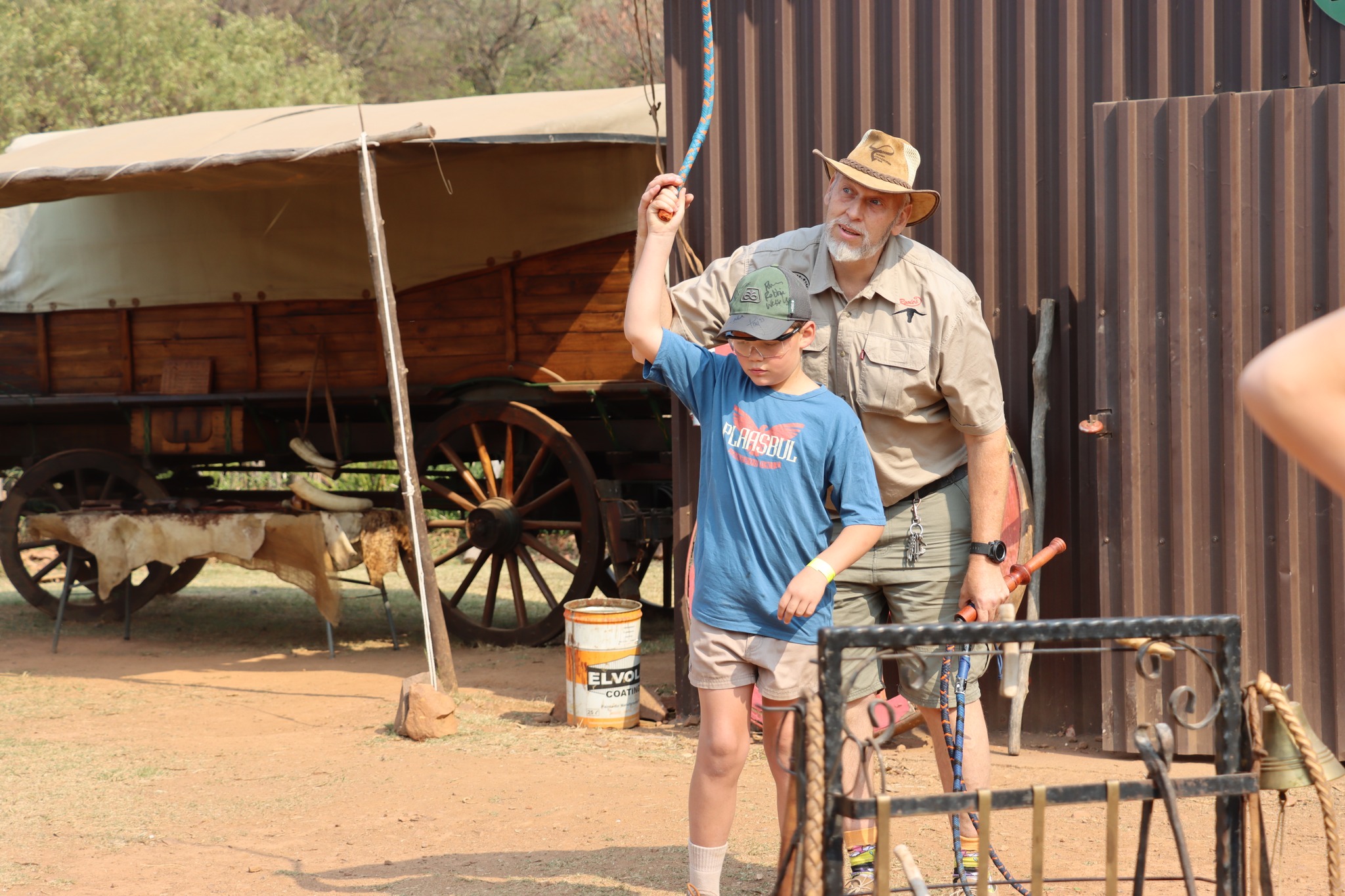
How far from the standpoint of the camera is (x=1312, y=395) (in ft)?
3.85

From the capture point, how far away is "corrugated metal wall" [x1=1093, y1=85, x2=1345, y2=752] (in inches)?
185

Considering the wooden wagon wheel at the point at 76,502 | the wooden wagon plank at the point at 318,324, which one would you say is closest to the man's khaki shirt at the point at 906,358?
the wooden wagon plank at the point at 318,324

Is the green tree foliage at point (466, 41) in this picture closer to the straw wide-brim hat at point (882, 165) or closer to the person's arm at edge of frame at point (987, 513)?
the straw wide-brim hat at point (882, 165)

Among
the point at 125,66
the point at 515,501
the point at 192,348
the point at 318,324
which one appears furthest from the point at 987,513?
the point at 125,66

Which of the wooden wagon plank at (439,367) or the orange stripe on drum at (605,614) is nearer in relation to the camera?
the orange stripe on drum at (605,614)

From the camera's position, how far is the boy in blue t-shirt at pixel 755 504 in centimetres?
304

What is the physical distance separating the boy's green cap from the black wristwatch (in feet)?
2.62

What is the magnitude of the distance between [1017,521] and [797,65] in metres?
2.17

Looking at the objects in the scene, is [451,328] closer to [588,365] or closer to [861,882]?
[588,365]

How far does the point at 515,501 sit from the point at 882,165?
4.84m

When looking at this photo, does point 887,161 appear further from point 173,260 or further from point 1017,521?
point 173,260

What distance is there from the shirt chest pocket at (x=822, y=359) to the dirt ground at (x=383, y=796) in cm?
146

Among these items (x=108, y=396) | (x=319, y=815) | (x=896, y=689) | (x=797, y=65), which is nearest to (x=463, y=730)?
(x=319, y=815)

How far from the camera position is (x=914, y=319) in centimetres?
342
